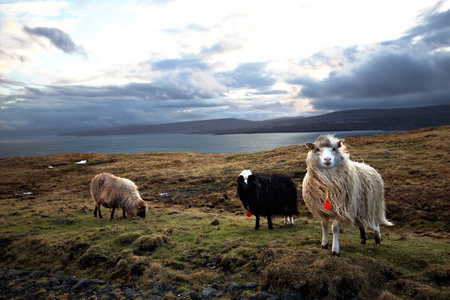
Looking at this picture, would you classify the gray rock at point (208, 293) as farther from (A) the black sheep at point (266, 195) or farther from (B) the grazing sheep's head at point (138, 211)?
(B) the grazing sheep's head at point (138, 211)

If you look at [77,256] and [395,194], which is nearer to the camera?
[77,256]

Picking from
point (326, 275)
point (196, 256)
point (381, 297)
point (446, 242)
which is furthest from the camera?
point (446, 242)

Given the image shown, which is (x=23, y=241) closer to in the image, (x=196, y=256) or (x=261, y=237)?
(x=196, y=256)

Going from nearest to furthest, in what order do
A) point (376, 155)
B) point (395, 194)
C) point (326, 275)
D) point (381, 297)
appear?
point (381, 297), point (326, 275), point (395, 194), point (376, 155)

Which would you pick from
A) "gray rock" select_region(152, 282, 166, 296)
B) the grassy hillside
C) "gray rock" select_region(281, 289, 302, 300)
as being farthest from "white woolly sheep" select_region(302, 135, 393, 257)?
"gray rock" select_region(152, 282, 166, 296)

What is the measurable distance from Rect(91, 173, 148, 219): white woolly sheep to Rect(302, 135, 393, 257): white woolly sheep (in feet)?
31.6

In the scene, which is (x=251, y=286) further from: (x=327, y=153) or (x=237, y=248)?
(x=327, y=153)

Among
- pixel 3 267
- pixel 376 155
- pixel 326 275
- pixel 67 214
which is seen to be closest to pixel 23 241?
pixel 3 267

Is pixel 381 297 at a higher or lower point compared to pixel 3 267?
higher

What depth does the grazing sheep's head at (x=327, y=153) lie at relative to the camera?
22.7 feet

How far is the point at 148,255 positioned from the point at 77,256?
278 centimetres

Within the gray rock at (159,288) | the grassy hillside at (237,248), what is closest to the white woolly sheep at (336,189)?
the grassy hillside at (237,248)

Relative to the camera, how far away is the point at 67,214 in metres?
15.4

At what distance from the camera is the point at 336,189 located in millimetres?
7164
